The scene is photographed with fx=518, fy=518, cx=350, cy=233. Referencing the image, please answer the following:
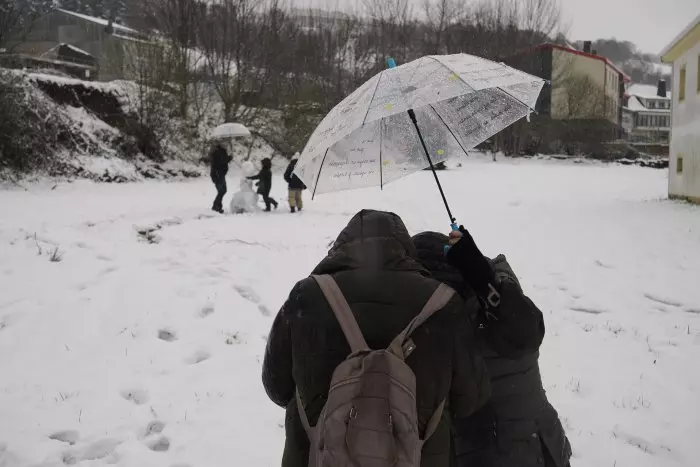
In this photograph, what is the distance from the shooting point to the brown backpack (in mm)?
1585

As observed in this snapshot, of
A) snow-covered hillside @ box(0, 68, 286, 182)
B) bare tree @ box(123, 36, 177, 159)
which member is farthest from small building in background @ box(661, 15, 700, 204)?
bare tree @ box(123, 36, 177, 159)

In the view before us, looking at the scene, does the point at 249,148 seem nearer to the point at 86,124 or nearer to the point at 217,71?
the point at 217,71

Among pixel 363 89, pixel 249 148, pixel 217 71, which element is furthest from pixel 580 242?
pixel 217 71

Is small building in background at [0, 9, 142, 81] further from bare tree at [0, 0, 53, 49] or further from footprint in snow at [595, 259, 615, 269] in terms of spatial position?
footprint in snow at [595, 259, 615, 269]

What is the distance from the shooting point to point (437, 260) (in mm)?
2125

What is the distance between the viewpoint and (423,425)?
182 cm

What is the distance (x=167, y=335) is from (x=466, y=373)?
4.84 metres

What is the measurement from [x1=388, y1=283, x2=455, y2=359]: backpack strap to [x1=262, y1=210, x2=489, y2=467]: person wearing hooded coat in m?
0.02

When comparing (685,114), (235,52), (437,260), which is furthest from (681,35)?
(235,52)

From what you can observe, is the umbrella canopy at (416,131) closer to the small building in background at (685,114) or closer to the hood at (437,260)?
the hood at (437,260)

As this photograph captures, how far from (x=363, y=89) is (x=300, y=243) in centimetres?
736

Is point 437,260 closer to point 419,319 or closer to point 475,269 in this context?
point 475,269

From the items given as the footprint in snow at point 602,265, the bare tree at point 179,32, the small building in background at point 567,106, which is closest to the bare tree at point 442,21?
the small building in background at point 567,106

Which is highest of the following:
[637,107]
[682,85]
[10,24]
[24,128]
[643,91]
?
[643,91]
